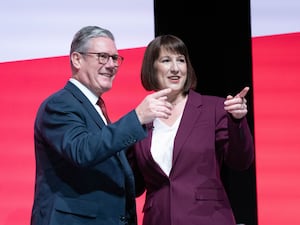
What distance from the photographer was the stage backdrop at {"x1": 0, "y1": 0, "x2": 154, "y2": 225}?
9.80 ft

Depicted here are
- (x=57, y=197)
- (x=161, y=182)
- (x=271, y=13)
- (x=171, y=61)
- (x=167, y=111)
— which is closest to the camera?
(x=167, y=111)

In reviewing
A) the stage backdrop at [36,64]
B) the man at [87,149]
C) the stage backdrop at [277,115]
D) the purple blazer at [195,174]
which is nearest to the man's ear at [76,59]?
the man at [87,149]

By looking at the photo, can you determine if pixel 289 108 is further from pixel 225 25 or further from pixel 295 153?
pixel 225 25

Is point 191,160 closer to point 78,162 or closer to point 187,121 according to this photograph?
point 187,121

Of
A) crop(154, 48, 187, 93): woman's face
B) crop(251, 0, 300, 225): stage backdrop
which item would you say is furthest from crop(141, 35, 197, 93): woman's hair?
crop(251, 0, 300, 225): stage backdrop

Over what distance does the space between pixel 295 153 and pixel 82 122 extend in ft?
4.79

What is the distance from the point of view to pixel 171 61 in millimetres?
2418

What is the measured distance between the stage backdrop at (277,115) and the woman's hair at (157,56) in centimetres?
72

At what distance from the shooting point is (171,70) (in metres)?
2.40

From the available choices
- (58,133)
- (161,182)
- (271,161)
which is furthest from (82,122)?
(271,161)

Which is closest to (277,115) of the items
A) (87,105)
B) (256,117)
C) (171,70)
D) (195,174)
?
(256,117)

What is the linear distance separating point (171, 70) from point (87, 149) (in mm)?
790

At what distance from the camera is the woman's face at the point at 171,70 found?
7.85 ft

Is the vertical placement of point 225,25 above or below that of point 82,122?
above
